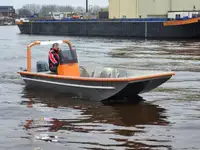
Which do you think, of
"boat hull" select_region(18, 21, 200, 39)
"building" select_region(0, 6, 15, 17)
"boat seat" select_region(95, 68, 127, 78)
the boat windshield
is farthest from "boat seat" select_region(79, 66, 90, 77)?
"building" select_region(0, 6, 15, 17)

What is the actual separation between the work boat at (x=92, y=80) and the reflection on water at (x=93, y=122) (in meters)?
0.34

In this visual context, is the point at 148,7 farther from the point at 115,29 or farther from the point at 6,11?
the point at 6,11

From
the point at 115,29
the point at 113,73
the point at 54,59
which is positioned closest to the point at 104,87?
the point at 113,73

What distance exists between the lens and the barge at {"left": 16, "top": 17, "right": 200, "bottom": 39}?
2063 inches

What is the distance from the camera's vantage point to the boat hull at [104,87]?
13.0 metres

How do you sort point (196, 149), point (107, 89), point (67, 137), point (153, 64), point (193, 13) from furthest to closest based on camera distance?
point (193, 13)
point (153, 64)
point (107, 89)
point (67, 137)
point (196, 149)

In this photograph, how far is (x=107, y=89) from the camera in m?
13.3

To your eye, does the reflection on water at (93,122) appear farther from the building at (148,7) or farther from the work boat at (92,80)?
the building at (148,7)

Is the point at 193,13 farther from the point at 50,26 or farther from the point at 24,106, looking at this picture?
the point at 24,106

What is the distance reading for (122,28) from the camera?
195ft

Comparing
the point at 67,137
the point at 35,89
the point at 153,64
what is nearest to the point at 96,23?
the point at 153,64

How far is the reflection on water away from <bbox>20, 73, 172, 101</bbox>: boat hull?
28cm

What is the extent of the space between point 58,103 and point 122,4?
55.6 meters

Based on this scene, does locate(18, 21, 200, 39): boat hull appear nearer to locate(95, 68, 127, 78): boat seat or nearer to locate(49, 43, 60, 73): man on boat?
locate(49, 43, 60, 73): man on boat
